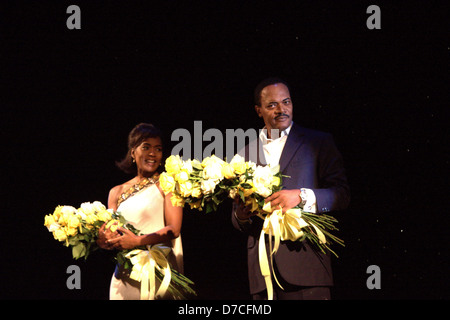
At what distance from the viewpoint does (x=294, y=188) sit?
2.54 metres

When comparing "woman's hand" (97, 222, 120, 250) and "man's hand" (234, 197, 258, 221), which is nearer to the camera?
"man's hand" (234, 197, 258, 221)

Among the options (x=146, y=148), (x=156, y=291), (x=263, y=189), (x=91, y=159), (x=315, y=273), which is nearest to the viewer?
(x=263, y=189)

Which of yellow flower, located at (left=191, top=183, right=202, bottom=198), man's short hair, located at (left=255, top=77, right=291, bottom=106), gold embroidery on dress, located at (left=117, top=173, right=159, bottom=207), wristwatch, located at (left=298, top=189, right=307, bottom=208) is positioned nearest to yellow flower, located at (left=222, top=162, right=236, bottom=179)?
yellow flower, located at (left=191, top=183, right=202, bottom=198)

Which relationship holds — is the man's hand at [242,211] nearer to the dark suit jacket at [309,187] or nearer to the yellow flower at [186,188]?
the dark suit jacket at [309,187]

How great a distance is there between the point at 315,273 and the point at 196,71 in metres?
1.67

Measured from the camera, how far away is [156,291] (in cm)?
294

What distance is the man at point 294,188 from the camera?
243 cm

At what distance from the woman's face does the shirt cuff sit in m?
1.10

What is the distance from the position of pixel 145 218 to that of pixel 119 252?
0.89ft

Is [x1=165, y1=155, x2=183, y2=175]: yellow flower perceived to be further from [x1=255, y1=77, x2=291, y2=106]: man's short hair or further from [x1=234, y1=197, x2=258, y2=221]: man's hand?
[x1=255, y1=77, x2=291, y2=106]: man's short hair

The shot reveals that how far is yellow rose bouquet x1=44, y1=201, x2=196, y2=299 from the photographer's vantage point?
2.82 metres

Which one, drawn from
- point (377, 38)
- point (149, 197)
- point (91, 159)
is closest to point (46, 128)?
point (91, 159)

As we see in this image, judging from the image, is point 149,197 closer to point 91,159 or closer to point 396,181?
point 91,159

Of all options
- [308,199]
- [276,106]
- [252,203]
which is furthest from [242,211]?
[276,106]
